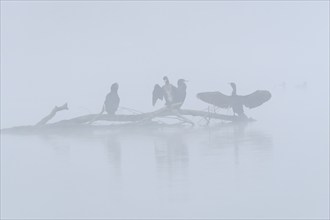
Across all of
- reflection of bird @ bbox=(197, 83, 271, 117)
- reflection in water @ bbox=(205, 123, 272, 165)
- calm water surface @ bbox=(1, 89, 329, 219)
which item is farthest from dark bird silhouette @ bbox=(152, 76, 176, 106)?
calm water surface @ bbox=(1, 89, 329, 219)

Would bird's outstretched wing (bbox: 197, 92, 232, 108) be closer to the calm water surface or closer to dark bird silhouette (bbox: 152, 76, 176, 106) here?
Result: dark bird silhouette (bbox: 152, 76, 176, 106)

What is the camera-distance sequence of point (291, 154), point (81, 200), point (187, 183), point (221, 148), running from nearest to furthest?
1. point (81, 200)
2. point (187, 183)
3. point (291, 154)
4. point (221, 148)

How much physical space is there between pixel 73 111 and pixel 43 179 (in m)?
8.54

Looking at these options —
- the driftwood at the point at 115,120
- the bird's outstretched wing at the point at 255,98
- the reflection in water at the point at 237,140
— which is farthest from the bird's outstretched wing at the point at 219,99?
the reflection in water at the point at 237,140

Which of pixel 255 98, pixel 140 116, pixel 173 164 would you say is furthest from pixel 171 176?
pixel 255 98

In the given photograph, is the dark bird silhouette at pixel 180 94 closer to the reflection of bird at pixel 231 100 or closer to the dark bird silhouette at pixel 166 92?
the dark bird silhouette at pixel 166 92

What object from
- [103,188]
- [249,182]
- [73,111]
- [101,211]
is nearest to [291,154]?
[249,182]

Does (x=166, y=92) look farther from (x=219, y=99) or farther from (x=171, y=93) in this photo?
(x=219, y=99)

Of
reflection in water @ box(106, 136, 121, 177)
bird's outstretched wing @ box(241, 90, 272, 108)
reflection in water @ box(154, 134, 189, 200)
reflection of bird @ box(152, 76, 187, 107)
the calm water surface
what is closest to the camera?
the calm water surface

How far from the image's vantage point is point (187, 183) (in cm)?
528

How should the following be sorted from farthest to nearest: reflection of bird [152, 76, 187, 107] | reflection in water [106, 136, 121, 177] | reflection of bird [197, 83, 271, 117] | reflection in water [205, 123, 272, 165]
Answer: reflection of bird [197, 83, 271, 117] < reflection of bird [152, 76, 187, 107] < reflection in water [205, 123, 272, 165] < reflection in water [106, 136, 121, 177]

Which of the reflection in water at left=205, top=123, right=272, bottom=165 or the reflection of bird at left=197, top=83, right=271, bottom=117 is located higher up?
the reflection of bird at left=197, top=83, right=271, bottom=117

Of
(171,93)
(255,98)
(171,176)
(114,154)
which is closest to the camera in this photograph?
(171,176)

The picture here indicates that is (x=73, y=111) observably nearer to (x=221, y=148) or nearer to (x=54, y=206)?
(x=221, y=148)
